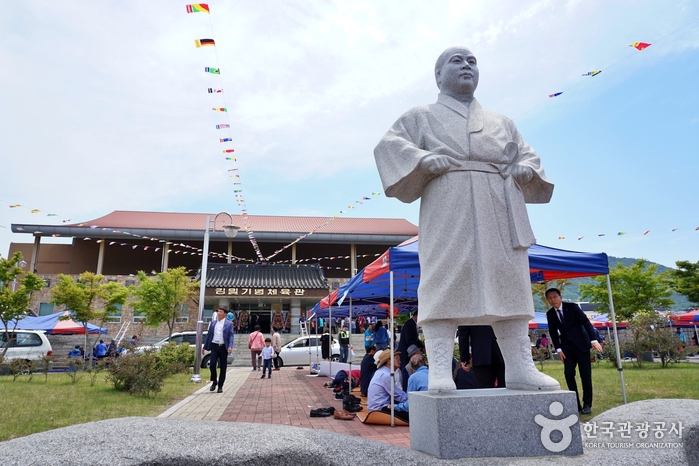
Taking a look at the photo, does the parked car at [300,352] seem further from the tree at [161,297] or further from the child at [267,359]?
the tree at [161,297]

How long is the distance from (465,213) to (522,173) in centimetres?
64

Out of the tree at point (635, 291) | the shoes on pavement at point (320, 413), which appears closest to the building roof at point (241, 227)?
the tree at point (635, 291)

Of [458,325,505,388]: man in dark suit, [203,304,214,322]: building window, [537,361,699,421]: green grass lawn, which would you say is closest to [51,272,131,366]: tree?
[203,304,214,322]: building window

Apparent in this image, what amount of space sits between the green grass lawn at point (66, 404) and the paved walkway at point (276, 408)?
47cm

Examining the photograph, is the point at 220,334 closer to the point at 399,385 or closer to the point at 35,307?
the point at 399,385

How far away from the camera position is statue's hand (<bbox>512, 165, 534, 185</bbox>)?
362cm

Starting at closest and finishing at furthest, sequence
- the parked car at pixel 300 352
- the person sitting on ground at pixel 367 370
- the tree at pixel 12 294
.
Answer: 1. the person sitting on ground at pixel 367 370
2. the tree at pixel 12 294
3. the parked car at pixel 300 352

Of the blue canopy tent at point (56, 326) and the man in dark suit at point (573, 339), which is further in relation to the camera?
the blue canopy tent at point (56, 326)

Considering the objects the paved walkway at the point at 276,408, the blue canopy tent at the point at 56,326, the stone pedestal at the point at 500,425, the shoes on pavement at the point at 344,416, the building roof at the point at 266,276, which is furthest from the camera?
the building roof at the point at 266,276

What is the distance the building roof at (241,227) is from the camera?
30.5 m

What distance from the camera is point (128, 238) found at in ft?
109

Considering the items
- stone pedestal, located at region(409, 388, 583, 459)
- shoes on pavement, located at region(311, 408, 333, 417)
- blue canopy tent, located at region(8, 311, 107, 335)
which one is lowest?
shoes on pavement, located at region(311, 408, 333, 417)

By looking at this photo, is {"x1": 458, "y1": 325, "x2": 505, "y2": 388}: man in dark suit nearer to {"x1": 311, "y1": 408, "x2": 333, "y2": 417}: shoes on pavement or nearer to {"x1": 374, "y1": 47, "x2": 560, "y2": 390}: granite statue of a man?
{"x1": 311, "y1": 408, "x2": 333, "y2": 417}: shoes on pavement

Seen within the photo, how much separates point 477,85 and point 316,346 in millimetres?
17858
